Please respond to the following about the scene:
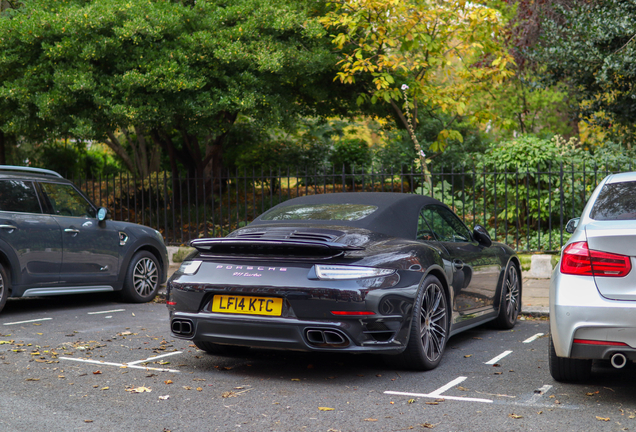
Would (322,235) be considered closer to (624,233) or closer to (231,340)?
(231,340)

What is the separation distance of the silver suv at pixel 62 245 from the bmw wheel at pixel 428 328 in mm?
4704

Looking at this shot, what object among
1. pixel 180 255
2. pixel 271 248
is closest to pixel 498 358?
pixel 271 248

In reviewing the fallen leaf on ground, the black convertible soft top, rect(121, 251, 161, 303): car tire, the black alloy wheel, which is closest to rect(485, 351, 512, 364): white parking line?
the black convertible soft top

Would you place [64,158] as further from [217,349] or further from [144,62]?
[217,349]

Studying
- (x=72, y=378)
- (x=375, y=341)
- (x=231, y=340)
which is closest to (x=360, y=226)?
(x=375, y=341)

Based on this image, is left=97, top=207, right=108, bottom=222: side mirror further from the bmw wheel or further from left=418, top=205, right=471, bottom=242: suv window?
the bmw wheel

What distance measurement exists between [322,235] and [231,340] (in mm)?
966

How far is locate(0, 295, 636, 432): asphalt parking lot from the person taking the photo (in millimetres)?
3775

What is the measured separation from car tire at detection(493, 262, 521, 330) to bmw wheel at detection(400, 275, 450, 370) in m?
1.66

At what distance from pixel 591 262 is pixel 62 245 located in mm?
6077

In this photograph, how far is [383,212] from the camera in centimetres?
533

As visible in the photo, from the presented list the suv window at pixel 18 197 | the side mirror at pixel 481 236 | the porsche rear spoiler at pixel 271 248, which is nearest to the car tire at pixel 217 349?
the porsche rear spoiler at pixel 271 248

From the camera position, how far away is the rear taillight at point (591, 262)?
12.7 feet

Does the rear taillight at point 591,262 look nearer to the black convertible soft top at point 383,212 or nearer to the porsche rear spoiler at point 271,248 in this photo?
the porsche rear spoiler at point 271,248
